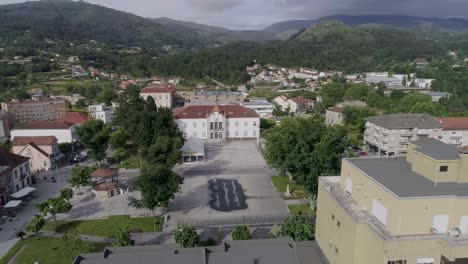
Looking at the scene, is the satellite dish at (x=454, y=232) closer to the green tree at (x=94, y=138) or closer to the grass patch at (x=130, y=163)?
the grass patch at (x=130, y=163)

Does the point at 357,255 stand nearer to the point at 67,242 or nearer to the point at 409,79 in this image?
the point at 67,242

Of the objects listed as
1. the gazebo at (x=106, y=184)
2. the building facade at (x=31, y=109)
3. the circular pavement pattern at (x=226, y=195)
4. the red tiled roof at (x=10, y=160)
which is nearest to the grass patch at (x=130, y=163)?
the gazebo at (x=106, y=184)

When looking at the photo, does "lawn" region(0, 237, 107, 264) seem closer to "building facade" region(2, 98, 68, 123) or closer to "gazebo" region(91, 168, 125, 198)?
"gazebo" region(91, 168, 125, 198)

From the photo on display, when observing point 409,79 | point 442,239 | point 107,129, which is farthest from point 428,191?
Answer: point 409,79

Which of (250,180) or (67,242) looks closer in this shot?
(67,242)

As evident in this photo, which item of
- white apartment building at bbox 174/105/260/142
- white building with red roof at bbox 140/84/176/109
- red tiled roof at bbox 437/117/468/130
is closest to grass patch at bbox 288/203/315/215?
white apartment building at bbox 174/105/260/142
